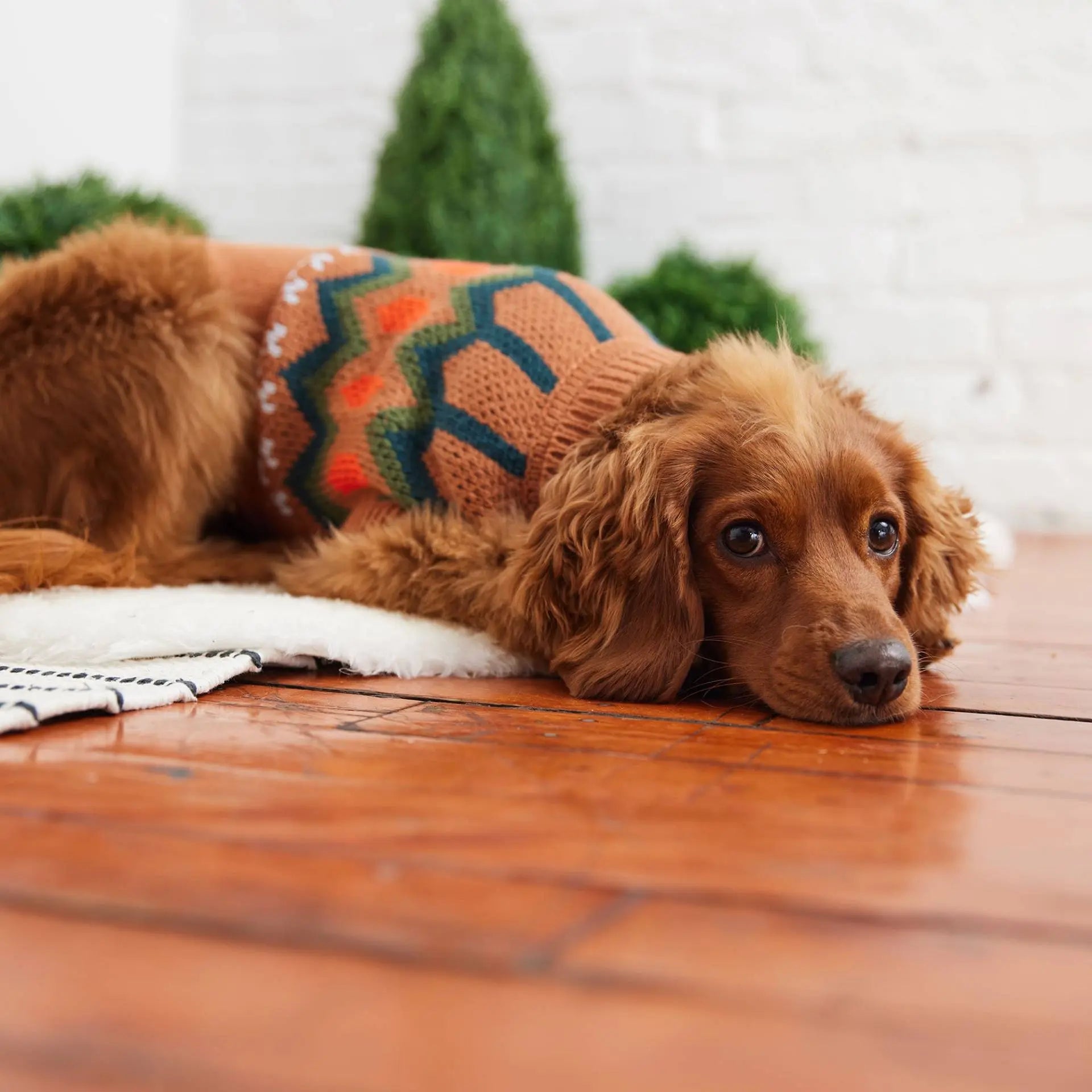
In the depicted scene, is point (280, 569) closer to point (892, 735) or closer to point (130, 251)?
point (130, 251)

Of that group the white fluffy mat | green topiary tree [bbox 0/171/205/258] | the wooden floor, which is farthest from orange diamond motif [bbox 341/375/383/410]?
green topiary tree [bbox 0/171/205/258]

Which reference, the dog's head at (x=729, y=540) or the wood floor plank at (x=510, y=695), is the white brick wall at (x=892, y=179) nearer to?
the dog's head at (x=729, y=540)

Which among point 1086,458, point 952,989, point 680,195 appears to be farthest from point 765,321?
point 952,989

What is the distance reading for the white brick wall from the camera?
4.54 meters

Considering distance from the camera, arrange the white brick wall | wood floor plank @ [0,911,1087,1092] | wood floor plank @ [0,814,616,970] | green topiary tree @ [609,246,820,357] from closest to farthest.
Result: wood floor plank @ [0,911,1087,1092] → wood floor plank @ [0,814,616,970] → green topiary tree @ [609,246,820,357] → the white brick wall

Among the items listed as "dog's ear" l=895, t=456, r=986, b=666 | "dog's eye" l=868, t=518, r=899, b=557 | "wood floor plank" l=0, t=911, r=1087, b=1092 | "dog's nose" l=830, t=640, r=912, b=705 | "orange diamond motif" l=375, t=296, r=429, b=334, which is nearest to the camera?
"wood floor plank" l=0, t=911, r=1087, b=1092

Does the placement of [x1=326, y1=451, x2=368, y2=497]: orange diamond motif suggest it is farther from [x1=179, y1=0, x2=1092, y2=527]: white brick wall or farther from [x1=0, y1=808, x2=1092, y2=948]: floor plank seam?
[x1=179, y1=0, x2=1092, y2=527]: white brick wall

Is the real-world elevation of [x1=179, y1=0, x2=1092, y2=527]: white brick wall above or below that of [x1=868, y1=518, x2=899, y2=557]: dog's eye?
above

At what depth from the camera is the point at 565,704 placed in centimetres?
175

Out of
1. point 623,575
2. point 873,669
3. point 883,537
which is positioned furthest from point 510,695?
point 883,537

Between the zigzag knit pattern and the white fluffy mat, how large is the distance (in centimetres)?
31

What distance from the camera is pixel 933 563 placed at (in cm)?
203

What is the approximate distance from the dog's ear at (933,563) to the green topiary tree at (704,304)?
1729 millimetres

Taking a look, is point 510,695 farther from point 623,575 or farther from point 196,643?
point 196,643
